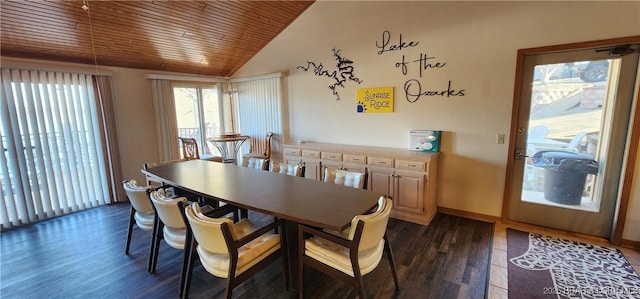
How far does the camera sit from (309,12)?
14.4 ft

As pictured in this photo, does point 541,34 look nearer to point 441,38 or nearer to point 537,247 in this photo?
point 441,38

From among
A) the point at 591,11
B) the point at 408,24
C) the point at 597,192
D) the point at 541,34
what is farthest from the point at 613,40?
the point at 408,24

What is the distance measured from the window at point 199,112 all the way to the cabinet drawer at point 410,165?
4.22 meters

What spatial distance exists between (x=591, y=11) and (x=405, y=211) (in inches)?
108

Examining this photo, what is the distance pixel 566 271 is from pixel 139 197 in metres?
3.84

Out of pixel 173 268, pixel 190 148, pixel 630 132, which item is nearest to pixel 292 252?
pixel 173 268

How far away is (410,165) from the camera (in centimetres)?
328

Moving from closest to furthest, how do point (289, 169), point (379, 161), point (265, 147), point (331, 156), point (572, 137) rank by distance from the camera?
1. point (572, 137)
2. point (289, 169)
3. point (379, 161)
4. point (331, 156)
5. point (265, 147)

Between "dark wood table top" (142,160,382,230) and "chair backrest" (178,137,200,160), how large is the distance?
6.24 ft

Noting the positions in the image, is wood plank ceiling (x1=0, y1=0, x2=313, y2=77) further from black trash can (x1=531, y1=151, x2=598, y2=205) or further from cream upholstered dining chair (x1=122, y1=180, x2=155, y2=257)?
black trash can (x1=531, y1=151, x2=598, y2=205)

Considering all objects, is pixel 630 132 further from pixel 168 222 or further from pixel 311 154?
pixel 168 222

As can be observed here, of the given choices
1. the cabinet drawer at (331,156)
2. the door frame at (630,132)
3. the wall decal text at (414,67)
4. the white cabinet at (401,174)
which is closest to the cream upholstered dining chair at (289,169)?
the white cabinet at (401,174)

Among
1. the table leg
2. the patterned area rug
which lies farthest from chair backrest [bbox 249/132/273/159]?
the patterned area rug

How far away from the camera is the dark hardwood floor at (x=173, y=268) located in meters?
2.16
